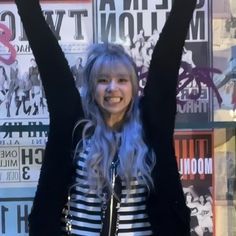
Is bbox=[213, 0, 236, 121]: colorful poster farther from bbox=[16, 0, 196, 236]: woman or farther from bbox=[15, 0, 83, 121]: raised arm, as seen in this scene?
bbox=[15, 0, 83, 121]: raised arm

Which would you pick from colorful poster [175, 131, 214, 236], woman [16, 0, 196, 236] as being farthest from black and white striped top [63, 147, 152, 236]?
colorful poster [175, 131, 214, 236]

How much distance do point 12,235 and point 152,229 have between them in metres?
1.02

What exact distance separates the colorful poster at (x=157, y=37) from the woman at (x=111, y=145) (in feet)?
2.07

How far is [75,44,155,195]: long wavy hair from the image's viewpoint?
176 cm

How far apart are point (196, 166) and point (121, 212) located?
2.68 feet

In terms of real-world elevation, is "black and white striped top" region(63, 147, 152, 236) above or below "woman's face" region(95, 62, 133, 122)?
below

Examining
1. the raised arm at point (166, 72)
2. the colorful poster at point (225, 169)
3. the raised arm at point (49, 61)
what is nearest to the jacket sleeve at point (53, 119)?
the raised arm at point (49, 61)

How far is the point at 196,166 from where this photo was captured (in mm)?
2490

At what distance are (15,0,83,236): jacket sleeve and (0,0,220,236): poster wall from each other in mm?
600

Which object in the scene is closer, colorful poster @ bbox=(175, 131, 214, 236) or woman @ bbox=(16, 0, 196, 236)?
woman @ bbox=(16, 0, 196, 236)

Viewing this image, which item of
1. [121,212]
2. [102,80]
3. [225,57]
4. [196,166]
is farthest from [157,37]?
[121,212]

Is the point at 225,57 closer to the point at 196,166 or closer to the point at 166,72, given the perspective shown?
the point at 196,166

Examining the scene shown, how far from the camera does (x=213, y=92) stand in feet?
8.08

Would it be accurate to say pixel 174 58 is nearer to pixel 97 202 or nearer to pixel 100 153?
pixel 100 153
